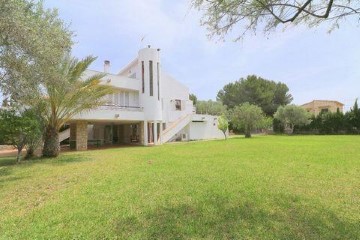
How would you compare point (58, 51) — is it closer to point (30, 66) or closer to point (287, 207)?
point (30, 66)

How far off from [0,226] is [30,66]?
7105 mm

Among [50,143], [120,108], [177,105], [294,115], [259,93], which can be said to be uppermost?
[259,93]

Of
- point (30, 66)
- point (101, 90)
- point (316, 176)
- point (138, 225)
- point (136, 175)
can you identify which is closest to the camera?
point (138, 225)

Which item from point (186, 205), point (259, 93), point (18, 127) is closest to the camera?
point (186, 205)

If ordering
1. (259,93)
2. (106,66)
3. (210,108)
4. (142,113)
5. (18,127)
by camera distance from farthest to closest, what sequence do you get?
1. (259,93)
2. (210,108)
3. (106,66)
4. (142,113)
5. (18,127)

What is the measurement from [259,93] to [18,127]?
167 ft

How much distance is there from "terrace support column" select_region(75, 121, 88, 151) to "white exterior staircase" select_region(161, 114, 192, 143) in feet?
27.4

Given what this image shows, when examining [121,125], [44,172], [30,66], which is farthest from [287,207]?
[121,125]

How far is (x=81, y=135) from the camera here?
2327cm

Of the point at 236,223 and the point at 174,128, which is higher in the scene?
the point at 174,128

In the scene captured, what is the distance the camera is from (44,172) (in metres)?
10.9

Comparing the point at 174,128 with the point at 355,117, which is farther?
the point at 355,117

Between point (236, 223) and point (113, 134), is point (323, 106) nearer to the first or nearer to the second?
point (113, 134)

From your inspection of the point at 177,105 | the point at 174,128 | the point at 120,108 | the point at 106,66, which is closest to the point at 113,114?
the point at 120,108
